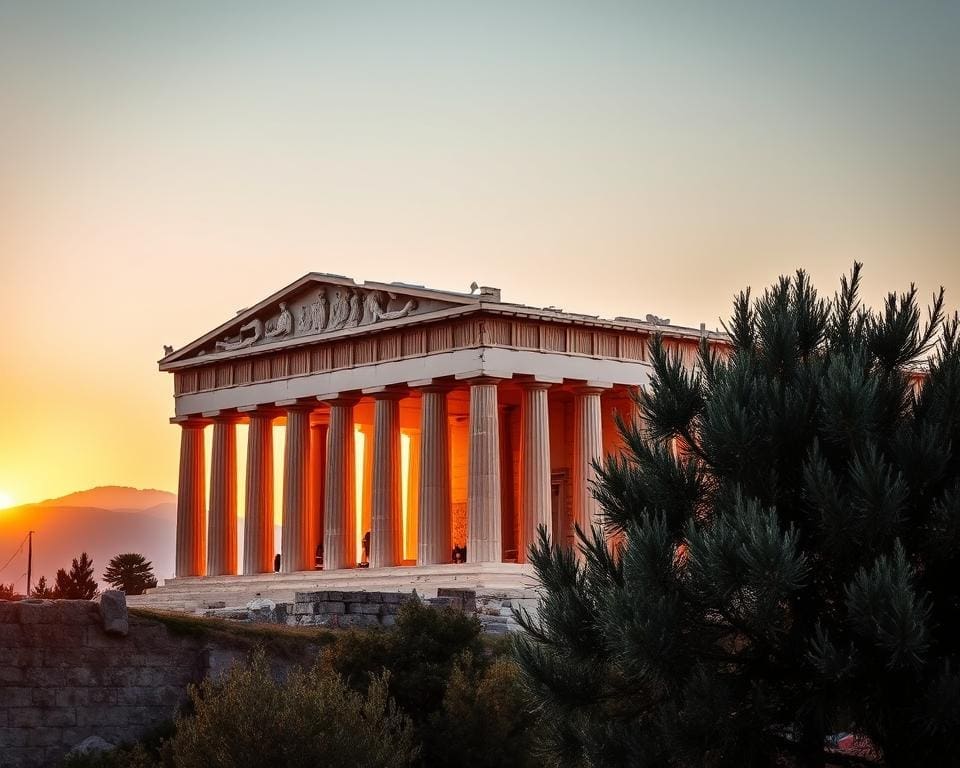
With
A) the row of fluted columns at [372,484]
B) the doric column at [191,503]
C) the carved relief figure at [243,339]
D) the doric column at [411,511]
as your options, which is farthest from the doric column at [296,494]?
the doric column at [411,511]

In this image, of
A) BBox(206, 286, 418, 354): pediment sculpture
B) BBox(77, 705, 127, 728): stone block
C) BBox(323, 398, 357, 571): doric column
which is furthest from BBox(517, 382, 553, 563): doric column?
BBox(77, 705, 127, 728): stone block

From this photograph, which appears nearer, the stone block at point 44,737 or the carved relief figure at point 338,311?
the stone block at point 44,737

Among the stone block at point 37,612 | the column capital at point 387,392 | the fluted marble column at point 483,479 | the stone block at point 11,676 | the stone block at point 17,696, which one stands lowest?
the stone block at point 17,696

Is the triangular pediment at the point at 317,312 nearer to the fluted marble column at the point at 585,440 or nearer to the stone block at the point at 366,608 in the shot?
the fluted marble column at the point at 585,440

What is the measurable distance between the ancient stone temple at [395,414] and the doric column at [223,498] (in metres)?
0.07

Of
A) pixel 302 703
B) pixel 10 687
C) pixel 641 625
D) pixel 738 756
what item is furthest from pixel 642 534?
pixel 10 687

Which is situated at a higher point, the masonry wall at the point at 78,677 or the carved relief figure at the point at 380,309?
the carved relief figure at the point at 380,309

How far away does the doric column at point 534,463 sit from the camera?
4706 centimetres

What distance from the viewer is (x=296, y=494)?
5281 centimetres

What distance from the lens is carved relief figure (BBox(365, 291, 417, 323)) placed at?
161ft

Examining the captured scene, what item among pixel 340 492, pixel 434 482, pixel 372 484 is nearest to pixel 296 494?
pixel 340 492

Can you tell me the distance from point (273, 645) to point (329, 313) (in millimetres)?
22533

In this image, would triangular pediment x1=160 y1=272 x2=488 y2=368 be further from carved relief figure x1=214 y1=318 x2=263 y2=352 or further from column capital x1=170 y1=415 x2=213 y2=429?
column capital x1=170 y1=415 x2=213 y2=429

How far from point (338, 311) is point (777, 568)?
34292mm
